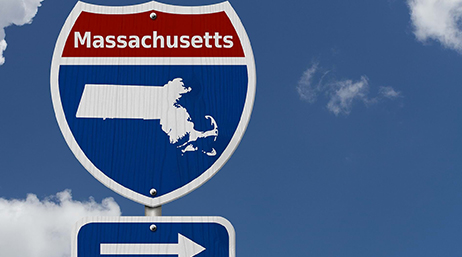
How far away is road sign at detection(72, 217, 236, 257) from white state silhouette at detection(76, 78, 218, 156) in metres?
0.39

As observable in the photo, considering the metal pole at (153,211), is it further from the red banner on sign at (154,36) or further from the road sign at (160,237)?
the red banner on sign at (154,36)

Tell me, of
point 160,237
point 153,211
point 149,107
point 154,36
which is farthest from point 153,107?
point 160,237

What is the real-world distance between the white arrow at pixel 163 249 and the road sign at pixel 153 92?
0.23m

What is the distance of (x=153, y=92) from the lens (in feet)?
10.6

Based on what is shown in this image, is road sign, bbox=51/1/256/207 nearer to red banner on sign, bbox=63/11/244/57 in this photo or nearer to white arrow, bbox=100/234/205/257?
red banner on sign, bbox=63/11/244/57

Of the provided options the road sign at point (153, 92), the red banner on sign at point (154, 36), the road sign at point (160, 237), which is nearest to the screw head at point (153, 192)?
the road sign at point (153, 92)

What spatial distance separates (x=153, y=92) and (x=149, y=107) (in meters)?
0.09

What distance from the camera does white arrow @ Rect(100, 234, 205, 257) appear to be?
9.86 feet

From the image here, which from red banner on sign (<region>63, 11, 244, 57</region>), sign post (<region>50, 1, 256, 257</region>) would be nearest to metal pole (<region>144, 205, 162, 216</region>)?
sign post (<region>50, 1, 256, 257</region>)

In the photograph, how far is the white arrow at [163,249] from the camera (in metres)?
3.00

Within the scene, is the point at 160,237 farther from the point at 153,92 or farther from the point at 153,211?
the point at 153,92

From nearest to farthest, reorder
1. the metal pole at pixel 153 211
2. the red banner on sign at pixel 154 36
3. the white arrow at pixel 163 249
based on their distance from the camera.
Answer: the white arrow at pixel 163 249, the metal pole at pixel 153 211, the red banner on sign at pixel 154 36

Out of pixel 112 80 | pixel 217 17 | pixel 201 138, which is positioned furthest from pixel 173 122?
pixel 217 17

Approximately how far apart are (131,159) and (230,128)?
0.55m
